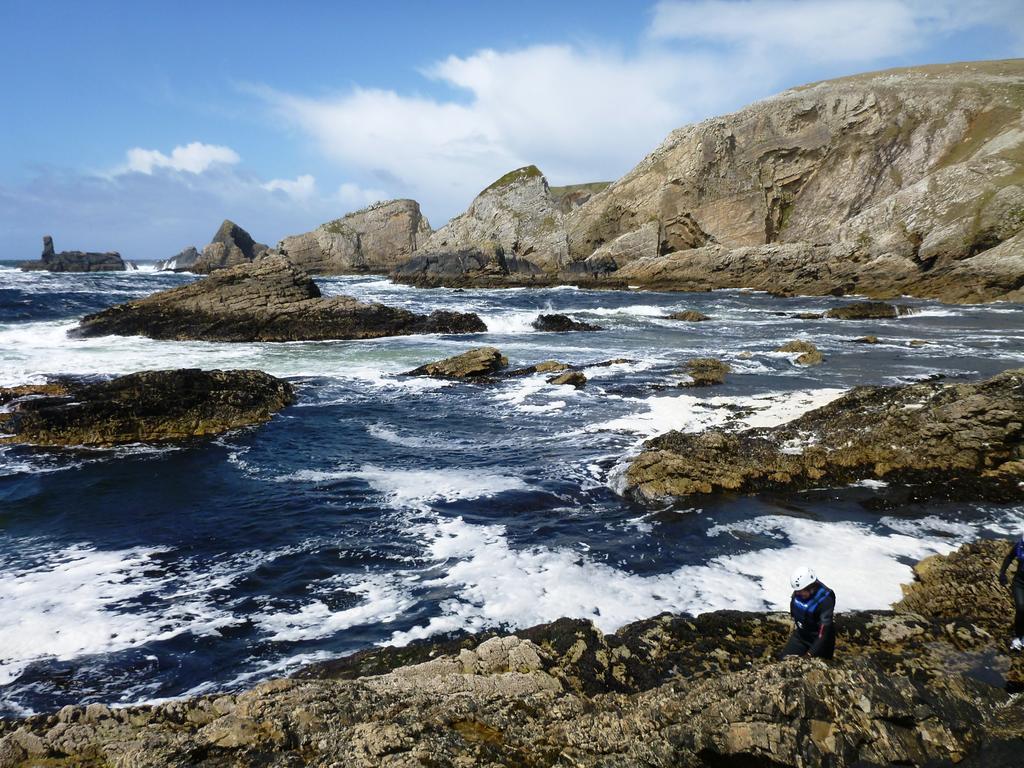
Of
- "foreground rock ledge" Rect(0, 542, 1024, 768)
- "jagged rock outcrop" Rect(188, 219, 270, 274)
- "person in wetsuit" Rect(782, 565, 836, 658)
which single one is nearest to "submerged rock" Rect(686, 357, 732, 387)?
"person in wetsuit" Rect(782, 565, 836, 658)

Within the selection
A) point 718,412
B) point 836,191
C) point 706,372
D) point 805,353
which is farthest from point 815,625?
point 836,191

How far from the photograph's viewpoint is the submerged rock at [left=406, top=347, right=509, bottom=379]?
944 inches

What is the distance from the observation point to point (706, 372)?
22203 mm

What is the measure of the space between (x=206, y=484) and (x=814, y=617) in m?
11.9

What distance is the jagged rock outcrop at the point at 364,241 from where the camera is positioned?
109 meters

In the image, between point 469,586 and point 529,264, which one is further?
point 529,264

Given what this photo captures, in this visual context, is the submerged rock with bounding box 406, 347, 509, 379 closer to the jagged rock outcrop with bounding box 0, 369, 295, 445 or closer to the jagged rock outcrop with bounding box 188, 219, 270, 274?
the jagged rock outcrop with bounding box 0, 369, 295, 445

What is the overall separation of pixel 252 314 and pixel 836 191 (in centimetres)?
7434

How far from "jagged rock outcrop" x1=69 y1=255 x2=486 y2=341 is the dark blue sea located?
12.2 meters

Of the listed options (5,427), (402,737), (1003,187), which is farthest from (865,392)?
(1003,187)

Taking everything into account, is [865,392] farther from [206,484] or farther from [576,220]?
[576,220]

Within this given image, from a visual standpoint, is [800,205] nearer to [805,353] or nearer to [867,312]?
[867,312]

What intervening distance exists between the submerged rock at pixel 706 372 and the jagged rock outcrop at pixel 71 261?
390 ft

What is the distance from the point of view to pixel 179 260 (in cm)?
12588
